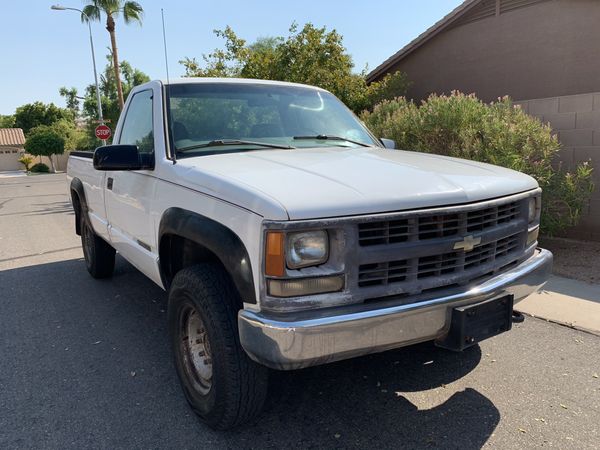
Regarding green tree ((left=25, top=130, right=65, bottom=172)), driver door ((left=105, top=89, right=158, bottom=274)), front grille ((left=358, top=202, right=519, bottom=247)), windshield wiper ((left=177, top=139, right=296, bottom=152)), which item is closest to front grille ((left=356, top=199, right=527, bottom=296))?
front grille ((left=358, top=202, right=519, bottom=247))

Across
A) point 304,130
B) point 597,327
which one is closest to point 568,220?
point 597,327

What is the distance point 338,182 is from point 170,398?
1800 millimetres

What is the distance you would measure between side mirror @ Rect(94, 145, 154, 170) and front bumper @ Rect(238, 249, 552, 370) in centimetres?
147

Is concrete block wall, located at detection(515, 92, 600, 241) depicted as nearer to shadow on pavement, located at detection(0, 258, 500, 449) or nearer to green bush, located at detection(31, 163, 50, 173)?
shadow on pavement, located at detection(0, 258, 500, 449)

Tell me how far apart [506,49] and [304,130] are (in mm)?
10064

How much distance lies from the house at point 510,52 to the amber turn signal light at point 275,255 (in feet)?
24.9

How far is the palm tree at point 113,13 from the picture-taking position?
24312 mm

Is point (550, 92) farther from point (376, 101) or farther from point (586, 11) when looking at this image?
point (376, 101)

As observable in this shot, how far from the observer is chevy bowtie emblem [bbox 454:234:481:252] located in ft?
8.09

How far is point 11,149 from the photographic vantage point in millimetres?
61500

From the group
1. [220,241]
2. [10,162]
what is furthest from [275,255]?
[10,162]

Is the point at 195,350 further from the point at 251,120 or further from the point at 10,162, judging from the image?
the point at 10,162

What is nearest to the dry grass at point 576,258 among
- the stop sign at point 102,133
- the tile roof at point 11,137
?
the stop sign at point 102,133

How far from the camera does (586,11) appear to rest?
10.2 meters
